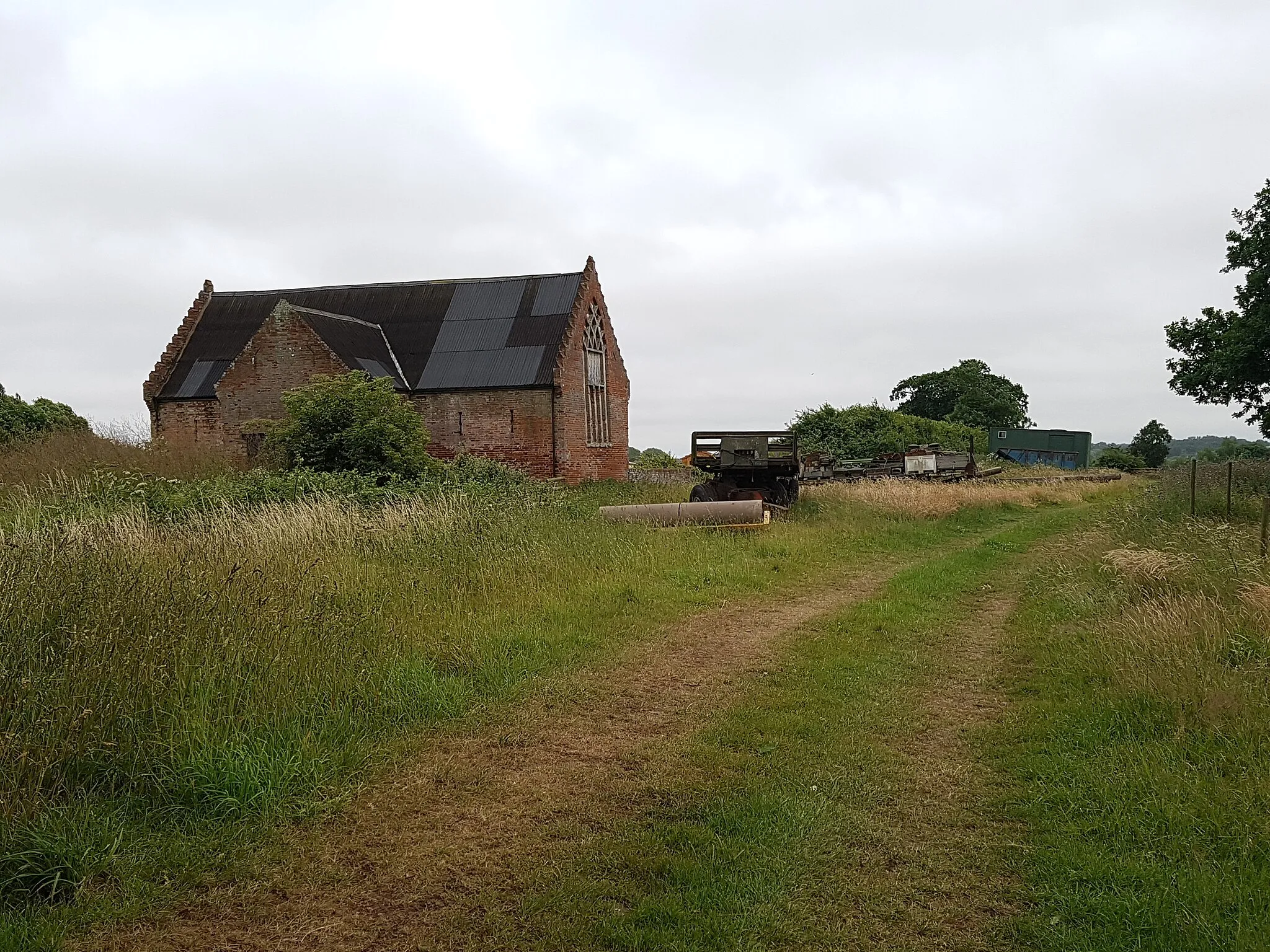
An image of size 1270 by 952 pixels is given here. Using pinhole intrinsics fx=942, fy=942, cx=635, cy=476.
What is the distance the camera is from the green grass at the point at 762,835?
161 inches

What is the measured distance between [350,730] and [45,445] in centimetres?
1592

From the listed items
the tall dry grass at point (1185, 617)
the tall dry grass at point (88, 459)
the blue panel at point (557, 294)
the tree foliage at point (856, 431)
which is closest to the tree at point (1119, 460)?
the tree foliage at point (856, 431)

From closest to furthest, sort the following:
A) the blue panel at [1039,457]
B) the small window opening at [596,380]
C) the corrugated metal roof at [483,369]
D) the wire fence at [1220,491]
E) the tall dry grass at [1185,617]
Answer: the tall dry grass at [1185,617], the wire fence at [1220,491], the corrugated metal roof at [483,369], the small window opening at [596,380], the blue panel at [1039,457]

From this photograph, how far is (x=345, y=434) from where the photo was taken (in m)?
21.1

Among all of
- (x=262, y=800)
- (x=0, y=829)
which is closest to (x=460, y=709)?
(x=262, y=800)

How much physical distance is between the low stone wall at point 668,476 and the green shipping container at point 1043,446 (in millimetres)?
31340

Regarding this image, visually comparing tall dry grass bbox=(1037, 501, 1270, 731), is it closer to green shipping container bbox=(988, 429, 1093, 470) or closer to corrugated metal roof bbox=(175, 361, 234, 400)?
corrugated metal roof bbox=(175, 361, 234, 400)

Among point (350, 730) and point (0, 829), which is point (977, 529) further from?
point (0, 829)

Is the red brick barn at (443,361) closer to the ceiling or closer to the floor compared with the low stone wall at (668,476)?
closer to the ceiling

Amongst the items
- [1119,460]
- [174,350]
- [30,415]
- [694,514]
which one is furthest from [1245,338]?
[1119,460]

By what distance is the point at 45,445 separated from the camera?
18609 millimetres

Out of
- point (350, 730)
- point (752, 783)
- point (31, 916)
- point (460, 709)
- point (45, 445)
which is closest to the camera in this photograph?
point (31, 916)

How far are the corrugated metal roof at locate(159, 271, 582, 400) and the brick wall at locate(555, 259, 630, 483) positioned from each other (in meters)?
0.46

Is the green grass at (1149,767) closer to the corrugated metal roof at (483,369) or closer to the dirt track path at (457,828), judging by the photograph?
the dirt track path at (457,828)
